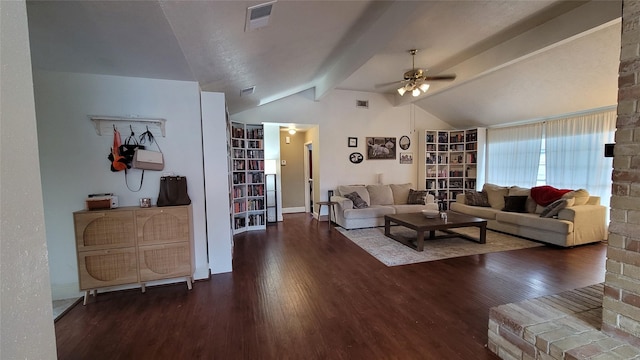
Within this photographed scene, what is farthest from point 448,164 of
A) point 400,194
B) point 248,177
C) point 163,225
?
point 163,225

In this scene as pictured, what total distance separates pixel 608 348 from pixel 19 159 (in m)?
2.56

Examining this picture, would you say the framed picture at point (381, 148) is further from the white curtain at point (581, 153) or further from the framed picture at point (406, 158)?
the white curtain at point (581, 153)

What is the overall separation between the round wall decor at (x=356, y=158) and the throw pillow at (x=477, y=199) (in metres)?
2.49

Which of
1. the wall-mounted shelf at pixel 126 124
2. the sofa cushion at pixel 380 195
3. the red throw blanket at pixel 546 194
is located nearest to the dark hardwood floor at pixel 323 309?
the red throw blanket at pixel 546 194

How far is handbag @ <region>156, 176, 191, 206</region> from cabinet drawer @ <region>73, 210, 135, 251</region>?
1.03 ft

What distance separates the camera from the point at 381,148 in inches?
257

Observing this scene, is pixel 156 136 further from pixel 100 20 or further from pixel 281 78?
pixel 281 78

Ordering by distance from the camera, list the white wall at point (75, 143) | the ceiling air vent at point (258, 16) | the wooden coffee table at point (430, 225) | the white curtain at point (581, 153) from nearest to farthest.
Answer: the ceiling air vent at point (258, 16)
the white wall at point (75, 143)
the wooden coffee table at point (430, 225)
the white curtain at point (581, 153)

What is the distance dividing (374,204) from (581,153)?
3.78 meters

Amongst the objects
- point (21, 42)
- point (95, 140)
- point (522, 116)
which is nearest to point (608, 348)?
point (21, 42)

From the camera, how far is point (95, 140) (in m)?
2.67

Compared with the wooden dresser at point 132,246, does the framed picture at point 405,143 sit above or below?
above

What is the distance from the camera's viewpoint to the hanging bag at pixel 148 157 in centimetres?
267

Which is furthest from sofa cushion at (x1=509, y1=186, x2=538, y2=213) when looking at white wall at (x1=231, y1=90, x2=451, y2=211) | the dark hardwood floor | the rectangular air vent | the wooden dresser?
the wooden dresser
